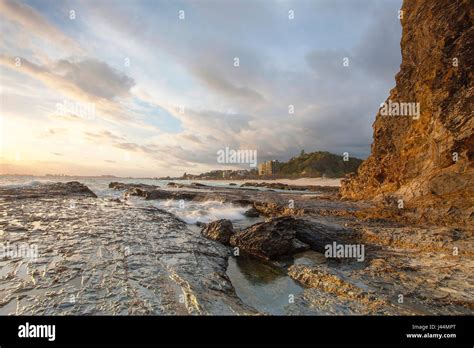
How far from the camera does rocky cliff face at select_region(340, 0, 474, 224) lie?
14.6 meters

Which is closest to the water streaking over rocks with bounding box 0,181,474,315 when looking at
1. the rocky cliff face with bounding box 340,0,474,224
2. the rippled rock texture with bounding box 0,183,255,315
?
the rippled rock texture with bounding box 0,183,255,315

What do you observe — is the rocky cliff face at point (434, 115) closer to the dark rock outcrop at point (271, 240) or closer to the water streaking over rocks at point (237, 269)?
the water streaking over rocks at point (237, 269)

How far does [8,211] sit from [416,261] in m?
23.9

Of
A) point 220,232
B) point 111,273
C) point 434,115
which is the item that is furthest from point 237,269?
point 434,115

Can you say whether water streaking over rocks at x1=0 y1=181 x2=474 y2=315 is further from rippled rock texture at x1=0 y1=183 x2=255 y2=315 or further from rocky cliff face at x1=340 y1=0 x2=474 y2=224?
rocky cliff face at x1=340 y1=0 x2=474 y2=224

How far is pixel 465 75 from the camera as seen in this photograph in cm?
1669

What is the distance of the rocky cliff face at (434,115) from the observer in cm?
1459

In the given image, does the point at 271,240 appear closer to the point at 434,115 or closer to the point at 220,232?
the point at 220,232

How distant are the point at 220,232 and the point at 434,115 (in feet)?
62.6

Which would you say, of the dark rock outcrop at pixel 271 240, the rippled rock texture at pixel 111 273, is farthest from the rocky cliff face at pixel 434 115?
the rippled rock texture at pixel 111 273

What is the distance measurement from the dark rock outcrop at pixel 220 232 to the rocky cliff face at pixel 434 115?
11171 mm

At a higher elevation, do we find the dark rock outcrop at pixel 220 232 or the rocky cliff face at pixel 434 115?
the rocky cliff face at pixel 434 115

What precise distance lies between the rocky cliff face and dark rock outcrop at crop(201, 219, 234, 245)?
36.7ft

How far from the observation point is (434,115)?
60.5ft
